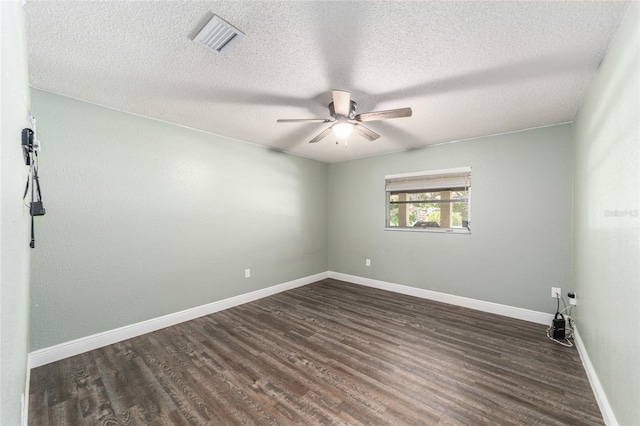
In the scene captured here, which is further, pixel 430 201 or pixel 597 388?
pixel 430 201

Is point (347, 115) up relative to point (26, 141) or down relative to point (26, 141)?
up

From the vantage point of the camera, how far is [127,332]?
2619 mm

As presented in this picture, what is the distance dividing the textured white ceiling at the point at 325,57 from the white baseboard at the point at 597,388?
2282 mm

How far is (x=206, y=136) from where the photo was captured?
3.32m

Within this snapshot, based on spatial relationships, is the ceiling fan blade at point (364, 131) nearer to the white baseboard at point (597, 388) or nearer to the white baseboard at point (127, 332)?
the white baseboard at point (597, 388)

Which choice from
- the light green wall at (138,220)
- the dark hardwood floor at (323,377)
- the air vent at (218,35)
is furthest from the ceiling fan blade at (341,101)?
the dark hardwood floor at (323,377)

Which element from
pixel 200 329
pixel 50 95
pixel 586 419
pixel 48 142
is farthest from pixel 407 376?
pixel 50 95

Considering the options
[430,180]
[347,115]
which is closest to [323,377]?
[347,115]

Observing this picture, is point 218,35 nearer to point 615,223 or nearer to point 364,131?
point 364,131

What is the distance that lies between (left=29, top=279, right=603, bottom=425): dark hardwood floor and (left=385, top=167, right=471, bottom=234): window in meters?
1.42

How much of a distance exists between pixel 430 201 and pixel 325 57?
296 centimetres

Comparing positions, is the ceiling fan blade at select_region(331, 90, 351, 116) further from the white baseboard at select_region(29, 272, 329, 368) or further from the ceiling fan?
the white baseboard at select_region(29, 272, 329, 368)

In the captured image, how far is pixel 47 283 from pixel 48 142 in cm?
126

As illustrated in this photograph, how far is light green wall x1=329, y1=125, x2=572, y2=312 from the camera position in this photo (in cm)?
296
